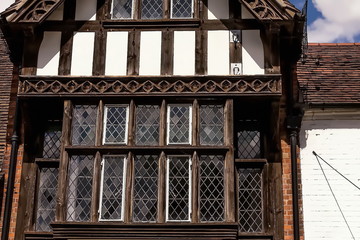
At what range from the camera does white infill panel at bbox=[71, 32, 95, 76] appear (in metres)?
11.6

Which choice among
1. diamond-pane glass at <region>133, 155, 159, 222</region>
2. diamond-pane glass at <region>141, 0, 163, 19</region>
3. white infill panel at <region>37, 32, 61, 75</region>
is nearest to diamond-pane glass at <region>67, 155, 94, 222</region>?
diamond-pane glass at <region>133, 155, 159, 222</region>

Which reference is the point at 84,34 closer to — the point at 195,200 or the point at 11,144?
the point at 11,144

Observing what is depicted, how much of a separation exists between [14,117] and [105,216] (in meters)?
2.77

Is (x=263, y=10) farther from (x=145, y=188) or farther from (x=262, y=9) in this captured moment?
(x=145, y=188)

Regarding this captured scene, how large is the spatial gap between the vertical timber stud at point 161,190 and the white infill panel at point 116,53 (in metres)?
1.77

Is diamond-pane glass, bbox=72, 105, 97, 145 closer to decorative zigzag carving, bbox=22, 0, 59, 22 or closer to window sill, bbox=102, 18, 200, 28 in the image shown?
window sill, bbox=102, 18, 200, 28

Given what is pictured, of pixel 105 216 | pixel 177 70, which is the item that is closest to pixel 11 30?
pixel 177 70

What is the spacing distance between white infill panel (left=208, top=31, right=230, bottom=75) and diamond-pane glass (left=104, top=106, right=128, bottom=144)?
1668 mm

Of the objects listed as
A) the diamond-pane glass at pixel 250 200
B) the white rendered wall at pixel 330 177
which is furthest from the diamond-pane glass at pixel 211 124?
the white rendered wall at pixel 330 177

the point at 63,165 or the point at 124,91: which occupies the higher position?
the point at 124,91

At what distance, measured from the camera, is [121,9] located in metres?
12.1

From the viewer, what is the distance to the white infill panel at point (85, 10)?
1204cm

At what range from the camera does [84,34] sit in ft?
39.0

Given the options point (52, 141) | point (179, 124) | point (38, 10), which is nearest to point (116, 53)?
point (38, 10)
